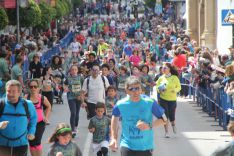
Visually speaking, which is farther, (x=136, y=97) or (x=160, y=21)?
(x=160, y=21)

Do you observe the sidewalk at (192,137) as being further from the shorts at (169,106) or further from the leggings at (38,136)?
the leggings at (38,136)

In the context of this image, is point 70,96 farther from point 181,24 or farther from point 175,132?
point 181,24

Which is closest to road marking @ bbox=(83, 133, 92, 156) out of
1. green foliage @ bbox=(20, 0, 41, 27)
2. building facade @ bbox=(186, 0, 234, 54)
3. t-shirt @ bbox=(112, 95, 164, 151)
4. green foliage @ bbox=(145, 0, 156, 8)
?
t-shirt @ bbox=(112, 95, 164, 151)

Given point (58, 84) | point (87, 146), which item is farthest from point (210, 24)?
point (87, 146)

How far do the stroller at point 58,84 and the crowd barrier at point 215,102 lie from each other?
4.05 m

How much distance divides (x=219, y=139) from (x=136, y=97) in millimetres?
7671

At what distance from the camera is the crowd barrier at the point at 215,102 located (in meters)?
18.9

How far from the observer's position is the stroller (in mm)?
24305

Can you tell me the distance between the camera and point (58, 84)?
2438 centimetres

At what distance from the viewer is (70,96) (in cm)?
1800

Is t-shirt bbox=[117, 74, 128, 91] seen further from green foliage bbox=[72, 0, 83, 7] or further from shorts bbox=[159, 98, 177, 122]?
green foliage bbox=[72, 0, 83, 7]

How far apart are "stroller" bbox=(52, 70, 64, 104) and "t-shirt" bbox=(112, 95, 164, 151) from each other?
13.0 m

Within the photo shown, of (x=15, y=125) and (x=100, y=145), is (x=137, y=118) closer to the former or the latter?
(x=15, y=125)

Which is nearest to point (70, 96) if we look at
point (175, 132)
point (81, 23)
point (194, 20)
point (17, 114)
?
point (175, 132)
